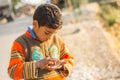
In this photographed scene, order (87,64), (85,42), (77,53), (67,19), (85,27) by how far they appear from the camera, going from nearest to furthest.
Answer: (87,64), (77,53), (85,42), (85,27), (67,19)

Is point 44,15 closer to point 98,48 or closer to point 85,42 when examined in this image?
point 98,48

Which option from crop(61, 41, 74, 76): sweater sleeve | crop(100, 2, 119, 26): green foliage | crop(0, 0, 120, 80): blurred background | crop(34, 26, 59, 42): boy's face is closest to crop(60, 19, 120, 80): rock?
crop(0, 0, 120, 80): blurred background

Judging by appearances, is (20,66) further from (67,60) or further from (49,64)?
(67,60)

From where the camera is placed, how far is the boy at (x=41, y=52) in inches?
154

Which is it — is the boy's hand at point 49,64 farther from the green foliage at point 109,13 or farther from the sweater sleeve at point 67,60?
the green foliage at point 109,13

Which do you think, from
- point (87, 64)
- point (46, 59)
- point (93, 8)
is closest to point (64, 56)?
point (46, 59)

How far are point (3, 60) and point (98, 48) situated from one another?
191 centimetres

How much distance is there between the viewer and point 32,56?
4090 mm

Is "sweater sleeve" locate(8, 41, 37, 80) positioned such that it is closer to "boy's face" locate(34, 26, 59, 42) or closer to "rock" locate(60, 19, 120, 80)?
"boy's face" locate(34, 26, 59, 42)

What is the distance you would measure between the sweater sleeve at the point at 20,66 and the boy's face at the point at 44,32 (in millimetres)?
173

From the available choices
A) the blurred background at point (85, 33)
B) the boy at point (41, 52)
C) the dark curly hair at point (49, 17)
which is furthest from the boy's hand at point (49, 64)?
the blurred background at point (85, 33)

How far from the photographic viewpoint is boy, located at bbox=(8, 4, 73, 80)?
154 inches

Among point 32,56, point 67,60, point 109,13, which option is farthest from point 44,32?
point 109,13

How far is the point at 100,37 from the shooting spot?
35.8ft
